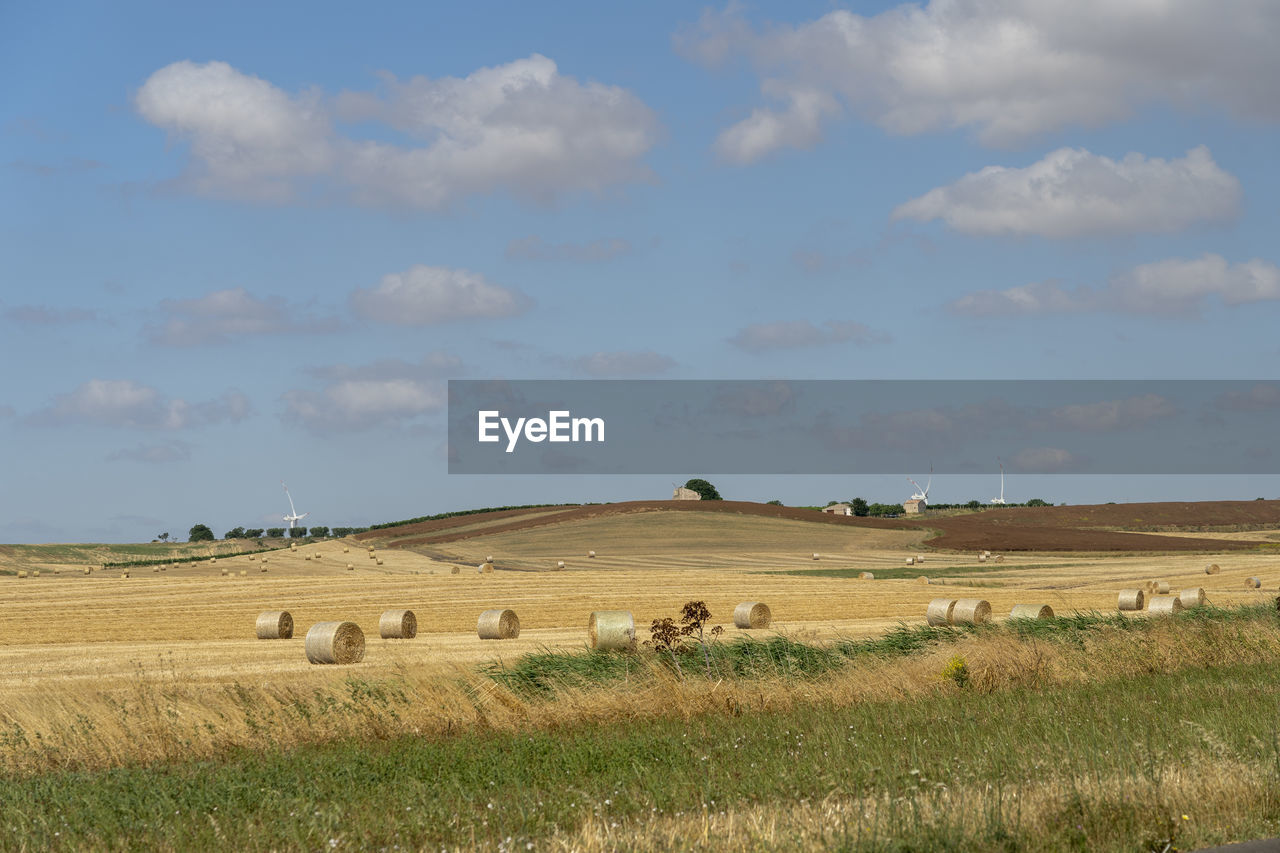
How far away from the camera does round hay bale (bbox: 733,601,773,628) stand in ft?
114

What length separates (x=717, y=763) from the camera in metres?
11.5

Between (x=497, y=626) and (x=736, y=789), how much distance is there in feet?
73.1

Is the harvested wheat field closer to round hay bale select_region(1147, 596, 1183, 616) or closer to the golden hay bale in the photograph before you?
round hay bale select_region(1147, 596, 1183, 616)

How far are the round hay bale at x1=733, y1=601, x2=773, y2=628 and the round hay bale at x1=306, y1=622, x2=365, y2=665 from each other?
12.3 m

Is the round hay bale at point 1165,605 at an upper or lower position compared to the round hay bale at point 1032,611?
lower

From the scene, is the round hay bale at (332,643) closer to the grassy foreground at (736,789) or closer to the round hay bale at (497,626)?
the round hay bale at (497,626)

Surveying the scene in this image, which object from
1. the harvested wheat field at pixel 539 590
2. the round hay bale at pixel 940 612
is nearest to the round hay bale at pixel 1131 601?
the harvested wheat field at pixel 539 590

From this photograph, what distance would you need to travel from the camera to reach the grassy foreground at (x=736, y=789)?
8.54 m

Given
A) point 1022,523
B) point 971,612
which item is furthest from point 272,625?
point 1022,523

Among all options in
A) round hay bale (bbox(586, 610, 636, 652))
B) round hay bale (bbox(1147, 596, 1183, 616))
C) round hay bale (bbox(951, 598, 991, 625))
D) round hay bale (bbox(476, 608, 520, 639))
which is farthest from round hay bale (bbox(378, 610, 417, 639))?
round hay bale (bbox(1147, 596, 1183, 616))

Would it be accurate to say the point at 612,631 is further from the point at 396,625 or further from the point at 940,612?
the point at 940,612

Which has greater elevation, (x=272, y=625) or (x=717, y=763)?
(x=717, y=763)

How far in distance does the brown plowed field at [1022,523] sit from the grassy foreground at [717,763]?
70604mm

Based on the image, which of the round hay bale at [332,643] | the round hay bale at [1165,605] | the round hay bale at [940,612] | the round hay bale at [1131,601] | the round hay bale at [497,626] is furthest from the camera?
the round hay bale at [1131,601]
